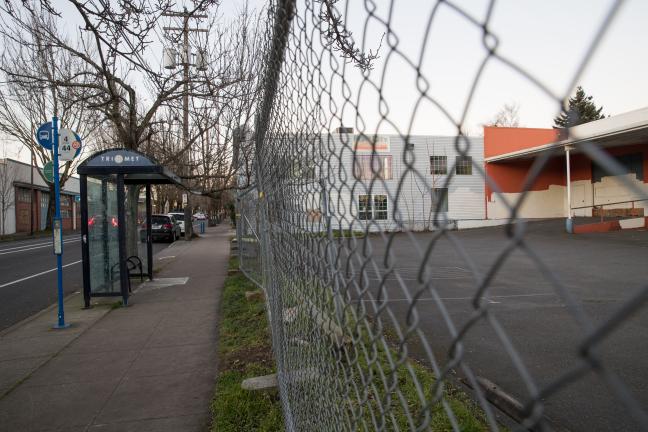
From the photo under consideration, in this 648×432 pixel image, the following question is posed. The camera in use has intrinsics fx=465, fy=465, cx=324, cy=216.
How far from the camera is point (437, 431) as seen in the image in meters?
3.35

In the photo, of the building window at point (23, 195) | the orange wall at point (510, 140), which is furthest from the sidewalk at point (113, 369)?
the building window at point (23, 195)

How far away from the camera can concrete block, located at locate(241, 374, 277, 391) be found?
13.3 feet

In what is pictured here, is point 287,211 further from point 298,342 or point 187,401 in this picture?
point 187,401

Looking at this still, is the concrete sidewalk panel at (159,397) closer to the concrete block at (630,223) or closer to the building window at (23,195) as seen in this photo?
the concrete block at (630,223)

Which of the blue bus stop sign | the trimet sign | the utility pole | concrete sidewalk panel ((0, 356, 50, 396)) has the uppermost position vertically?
the utility pole

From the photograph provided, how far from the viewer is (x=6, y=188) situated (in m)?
35.2

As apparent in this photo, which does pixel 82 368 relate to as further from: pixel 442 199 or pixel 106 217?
pixel 442 199

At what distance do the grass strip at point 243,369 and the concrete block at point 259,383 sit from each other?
46mm

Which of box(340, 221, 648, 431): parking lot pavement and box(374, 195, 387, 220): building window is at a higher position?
box(374, 195, 387, 220): building window

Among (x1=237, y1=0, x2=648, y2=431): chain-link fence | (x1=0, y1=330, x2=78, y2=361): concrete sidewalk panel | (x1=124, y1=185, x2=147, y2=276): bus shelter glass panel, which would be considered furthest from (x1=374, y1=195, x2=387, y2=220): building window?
(x1=124, y1=185, x2=147, y2=276): bus shelter glass panel

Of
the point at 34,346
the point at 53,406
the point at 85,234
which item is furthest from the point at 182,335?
the point at 85,234

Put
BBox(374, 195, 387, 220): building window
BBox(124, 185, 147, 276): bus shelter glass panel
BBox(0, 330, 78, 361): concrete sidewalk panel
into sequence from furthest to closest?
BBox(124, 185, 147, 276): bus shelter glass panel, BBox(0, 330, 78, 361): concrete sidewalk panel, BBox(374, 195, 387, 220): building window

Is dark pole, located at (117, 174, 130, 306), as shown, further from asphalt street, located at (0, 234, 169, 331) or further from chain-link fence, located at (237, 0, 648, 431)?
chain-link fence, located at (237, 0, 648, 431)

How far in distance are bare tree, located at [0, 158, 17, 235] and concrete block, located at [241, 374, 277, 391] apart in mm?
35881
